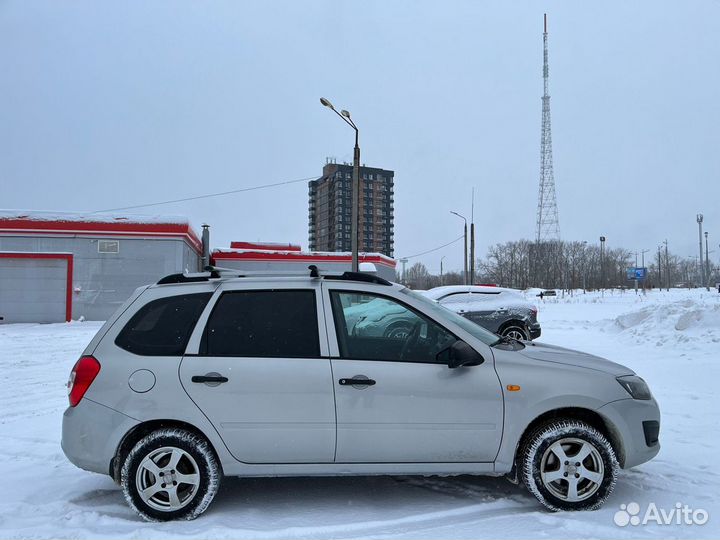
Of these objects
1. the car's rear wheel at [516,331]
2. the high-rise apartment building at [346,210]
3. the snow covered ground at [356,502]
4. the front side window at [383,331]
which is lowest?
the snow covered ground at [356,502]

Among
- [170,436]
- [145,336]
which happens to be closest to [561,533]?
[170,436]

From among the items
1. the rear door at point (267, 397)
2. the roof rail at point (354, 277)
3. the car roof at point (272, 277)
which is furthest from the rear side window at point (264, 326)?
the roof rail at point (354, 277)

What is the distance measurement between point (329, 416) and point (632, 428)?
2.15 meters

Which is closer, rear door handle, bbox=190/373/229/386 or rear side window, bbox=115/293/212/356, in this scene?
rear door handle, bbox=190/373/229/386

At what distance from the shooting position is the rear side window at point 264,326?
3.86 metres

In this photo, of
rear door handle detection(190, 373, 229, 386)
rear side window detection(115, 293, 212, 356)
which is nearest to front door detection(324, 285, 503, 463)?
rear door handle detection(190, 373, 229, 386)

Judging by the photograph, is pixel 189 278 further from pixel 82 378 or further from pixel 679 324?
pixel 679 324

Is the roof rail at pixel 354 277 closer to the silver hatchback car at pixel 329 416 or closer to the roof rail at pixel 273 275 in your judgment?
the roof rail at pixel 273 275

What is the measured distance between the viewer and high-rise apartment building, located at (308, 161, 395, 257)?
53988 mm

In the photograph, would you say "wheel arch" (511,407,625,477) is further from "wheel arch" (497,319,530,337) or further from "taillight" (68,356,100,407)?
"wheel arch" (497,319,530,337)

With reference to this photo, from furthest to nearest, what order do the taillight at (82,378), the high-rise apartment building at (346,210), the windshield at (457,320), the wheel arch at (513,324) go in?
the high-rise apartment building at (346,210) → the wheel arch at (513,324) → the windshield at (457,320) → the taillight at (82,378)

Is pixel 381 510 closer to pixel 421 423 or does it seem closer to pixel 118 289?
pixel 421 423

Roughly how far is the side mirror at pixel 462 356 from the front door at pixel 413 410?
6 centimetres

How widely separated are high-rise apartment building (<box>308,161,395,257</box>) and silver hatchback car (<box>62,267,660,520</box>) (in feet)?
149
